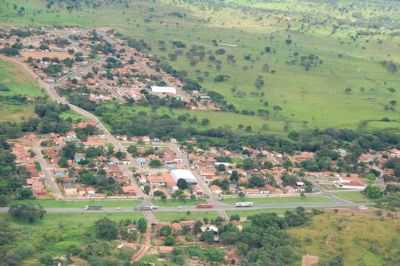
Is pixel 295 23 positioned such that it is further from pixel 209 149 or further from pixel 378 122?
pixel 209 149

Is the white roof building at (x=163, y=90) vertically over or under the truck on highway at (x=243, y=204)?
over

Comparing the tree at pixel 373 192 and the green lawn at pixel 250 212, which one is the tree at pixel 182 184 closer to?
the green lawn at pixel 250 212

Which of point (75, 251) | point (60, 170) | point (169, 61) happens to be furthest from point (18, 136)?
point (169, 61)

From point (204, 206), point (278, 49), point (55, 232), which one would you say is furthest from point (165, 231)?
point (278, 49)

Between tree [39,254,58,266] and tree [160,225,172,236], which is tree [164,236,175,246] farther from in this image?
tree [39,254,58,266]

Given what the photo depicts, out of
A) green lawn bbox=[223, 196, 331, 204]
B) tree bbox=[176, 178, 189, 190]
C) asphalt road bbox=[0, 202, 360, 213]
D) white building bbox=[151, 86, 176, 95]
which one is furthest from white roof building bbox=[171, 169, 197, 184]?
white building bbox=[151, 86, 176, 95]

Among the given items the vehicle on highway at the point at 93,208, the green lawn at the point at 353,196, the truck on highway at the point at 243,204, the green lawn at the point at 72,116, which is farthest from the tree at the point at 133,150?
the green lawn at the point at 353,196

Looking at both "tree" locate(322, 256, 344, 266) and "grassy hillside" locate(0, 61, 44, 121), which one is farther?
"grassy hillside" locate(0, 61, 44, 121)
